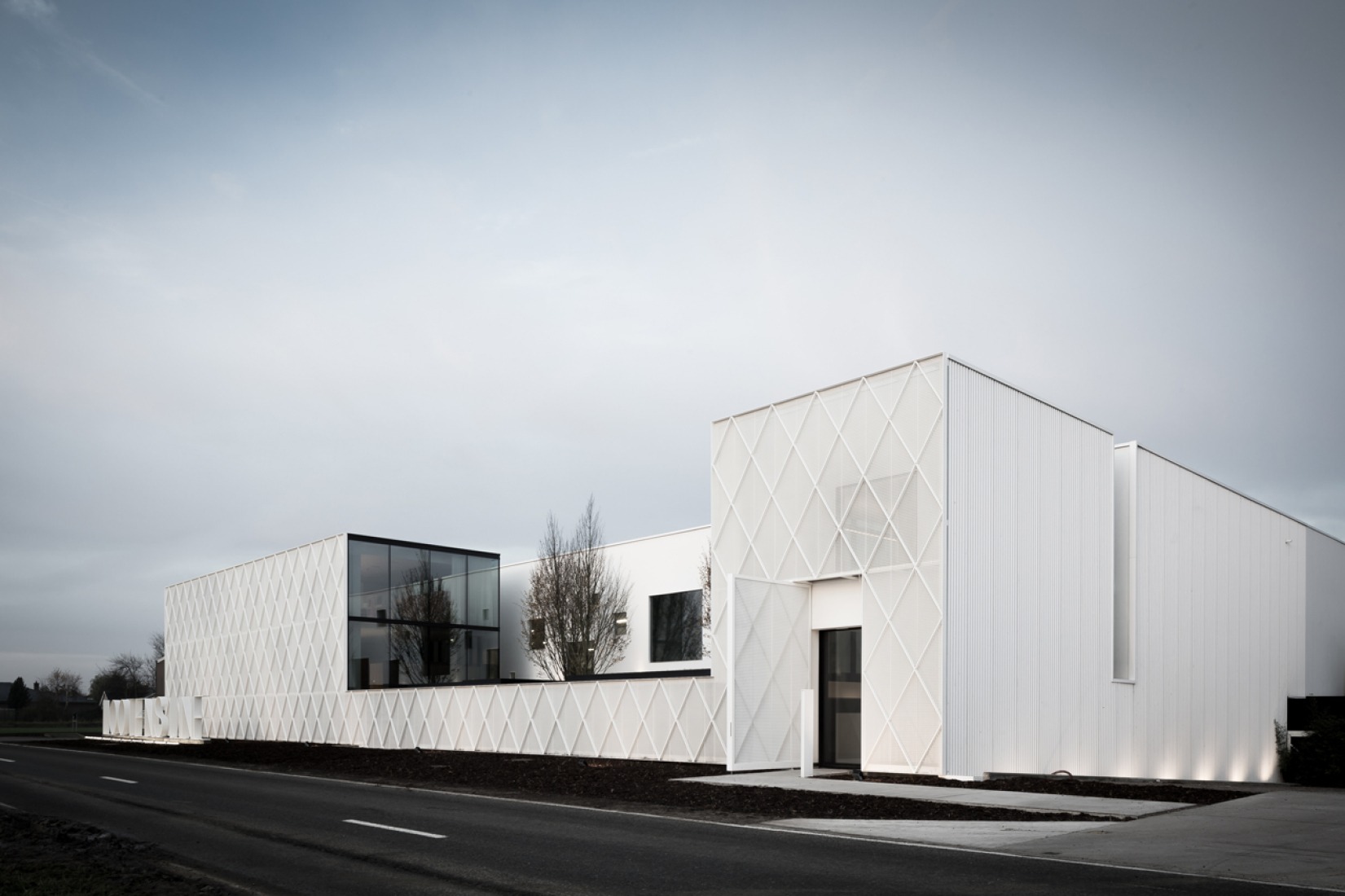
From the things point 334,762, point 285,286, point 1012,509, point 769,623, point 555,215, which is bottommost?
point 334,762

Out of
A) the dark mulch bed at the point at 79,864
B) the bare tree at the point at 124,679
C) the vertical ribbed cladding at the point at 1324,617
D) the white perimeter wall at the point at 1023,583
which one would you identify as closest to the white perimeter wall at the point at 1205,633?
the vertical ribbed cladding at the point at 1324,617

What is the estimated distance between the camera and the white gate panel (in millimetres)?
21891

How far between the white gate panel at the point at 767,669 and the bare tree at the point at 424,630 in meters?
21.4

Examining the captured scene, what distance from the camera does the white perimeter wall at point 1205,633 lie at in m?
25.3

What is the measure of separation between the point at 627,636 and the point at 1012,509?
931 inches

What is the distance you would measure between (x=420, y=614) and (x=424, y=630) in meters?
0.62

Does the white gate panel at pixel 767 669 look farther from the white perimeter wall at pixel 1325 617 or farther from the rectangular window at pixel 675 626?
the white perimeter wall at pixel 1325 617

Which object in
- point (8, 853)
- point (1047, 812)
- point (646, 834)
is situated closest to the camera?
point (8, 853)

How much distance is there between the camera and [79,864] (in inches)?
411

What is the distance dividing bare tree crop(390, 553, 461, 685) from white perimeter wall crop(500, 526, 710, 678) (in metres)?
3.53

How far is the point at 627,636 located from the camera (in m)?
42.9

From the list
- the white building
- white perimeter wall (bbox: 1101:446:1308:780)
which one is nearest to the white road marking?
the white building

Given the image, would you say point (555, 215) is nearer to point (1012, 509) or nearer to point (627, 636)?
point (1012, 509)

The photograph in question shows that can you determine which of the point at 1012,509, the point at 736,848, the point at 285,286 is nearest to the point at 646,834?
the point at 736,848
